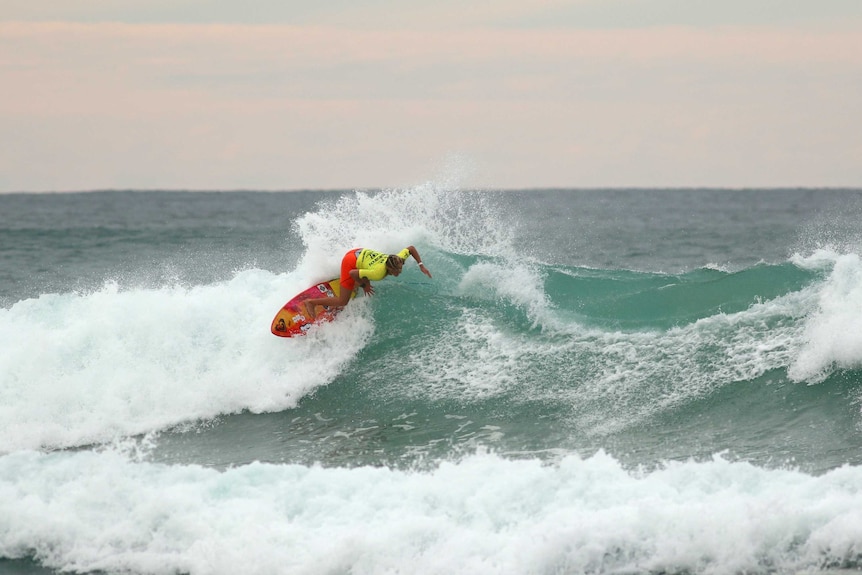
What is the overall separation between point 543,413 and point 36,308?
7.55 meters

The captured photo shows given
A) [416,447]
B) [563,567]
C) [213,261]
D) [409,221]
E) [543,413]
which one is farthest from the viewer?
[213,261]

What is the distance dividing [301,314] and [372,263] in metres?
1.13

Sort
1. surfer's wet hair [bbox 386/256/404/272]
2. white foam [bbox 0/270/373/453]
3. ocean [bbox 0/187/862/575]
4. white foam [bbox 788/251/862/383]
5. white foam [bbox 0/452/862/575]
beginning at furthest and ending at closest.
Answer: surfer's wet hair [bbox 386/256/404/272], white foam [bbox 0/270/373/453], white foam [bbox 788/251/862/383], ocean [bbox 0/187/862/575], white foam [bbox 0/452/862/575]

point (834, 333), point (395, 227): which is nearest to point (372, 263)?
point (395, 227)

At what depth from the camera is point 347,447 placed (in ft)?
29.7

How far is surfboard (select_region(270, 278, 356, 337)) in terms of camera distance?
36.8ft

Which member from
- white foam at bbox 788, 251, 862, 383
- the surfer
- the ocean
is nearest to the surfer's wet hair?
the surfer

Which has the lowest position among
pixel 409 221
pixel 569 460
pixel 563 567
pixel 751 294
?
pixel 563 567

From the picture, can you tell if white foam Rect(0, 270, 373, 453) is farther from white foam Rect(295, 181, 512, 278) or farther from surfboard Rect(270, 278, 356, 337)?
white foam Rect(295, 181, 512, 278)

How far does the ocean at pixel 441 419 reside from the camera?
649cm

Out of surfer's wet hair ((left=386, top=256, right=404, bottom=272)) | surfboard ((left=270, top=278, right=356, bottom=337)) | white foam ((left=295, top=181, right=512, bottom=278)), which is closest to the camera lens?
surfer's wet hair ((left=386, top=256, right=404, bottom=272))

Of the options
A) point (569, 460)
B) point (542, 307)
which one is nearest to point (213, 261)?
point (542, 307)

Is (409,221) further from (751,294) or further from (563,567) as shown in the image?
(563,567)

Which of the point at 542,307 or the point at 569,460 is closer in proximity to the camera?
the point at 569,460
